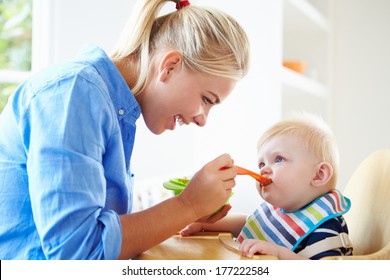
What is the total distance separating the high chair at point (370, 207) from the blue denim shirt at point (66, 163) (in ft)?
1.58

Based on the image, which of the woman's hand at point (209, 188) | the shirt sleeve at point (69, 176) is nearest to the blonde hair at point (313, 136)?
the woman's hand at point (209, 188)

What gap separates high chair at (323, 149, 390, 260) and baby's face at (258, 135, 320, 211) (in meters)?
0.12

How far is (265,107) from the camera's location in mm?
2113

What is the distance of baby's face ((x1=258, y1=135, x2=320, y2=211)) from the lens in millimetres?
1053

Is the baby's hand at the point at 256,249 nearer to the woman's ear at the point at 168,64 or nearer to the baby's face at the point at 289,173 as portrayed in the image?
the baby's face at the point at 289,173

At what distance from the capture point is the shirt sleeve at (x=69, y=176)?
726 millimetres

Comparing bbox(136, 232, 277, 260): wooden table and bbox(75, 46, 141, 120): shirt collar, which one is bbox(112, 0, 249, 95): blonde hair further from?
bbox(136, 232, 277, 260): wooden table

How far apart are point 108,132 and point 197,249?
0.25 m

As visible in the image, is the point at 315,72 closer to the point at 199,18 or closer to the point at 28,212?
the point at 199,18

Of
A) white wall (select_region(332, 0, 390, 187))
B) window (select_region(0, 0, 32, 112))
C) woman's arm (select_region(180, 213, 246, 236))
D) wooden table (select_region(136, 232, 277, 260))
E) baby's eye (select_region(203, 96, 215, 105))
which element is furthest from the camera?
white wall (select_region(332, 0, 390, 187))

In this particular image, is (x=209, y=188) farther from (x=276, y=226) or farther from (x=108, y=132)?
(x=276, y=226)

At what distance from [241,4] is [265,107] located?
0.42 meters

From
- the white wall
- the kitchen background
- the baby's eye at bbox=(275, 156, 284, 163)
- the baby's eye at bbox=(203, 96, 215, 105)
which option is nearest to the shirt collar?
the baby's eye at bbox=(203, 96, 215, 105)
